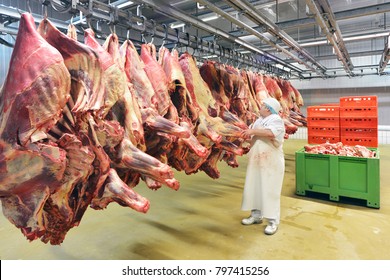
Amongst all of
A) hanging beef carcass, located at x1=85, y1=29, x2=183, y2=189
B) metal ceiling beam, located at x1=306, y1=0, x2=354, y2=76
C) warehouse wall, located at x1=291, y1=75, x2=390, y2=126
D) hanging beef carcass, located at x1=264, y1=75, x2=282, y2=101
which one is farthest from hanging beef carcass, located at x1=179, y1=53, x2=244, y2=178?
warehouse wall, located at x1=291, y1=75, x2=390, y2=126

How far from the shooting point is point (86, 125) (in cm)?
139

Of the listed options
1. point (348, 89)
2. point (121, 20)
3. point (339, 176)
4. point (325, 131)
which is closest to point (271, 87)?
point (325, 131)

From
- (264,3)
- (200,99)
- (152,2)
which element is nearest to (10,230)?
(200,99)

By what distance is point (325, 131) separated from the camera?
16.0 feet

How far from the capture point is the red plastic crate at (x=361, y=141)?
4.43 meters

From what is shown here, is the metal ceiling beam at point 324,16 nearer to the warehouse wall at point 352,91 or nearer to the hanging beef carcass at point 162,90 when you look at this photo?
the hanging beef carcass at point 162,90

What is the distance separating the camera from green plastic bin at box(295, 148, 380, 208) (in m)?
3.41

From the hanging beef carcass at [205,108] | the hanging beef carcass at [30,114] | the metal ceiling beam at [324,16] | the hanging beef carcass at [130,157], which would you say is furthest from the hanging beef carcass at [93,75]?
the metal ceiling beam at [324,16]

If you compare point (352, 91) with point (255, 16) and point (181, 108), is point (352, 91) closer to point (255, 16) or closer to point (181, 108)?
point (255, 16)

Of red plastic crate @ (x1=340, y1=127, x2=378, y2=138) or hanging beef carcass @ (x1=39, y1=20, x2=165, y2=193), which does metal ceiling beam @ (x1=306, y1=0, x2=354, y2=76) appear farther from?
hanging beef carcass @ (x1=39, y1=20, x2=165, y2=193)

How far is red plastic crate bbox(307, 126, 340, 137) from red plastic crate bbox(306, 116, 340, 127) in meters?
0.06

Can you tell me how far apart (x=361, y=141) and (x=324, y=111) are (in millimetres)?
803

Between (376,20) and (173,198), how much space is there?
6.44 m

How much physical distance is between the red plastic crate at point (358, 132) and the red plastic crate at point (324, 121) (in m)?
0.16
